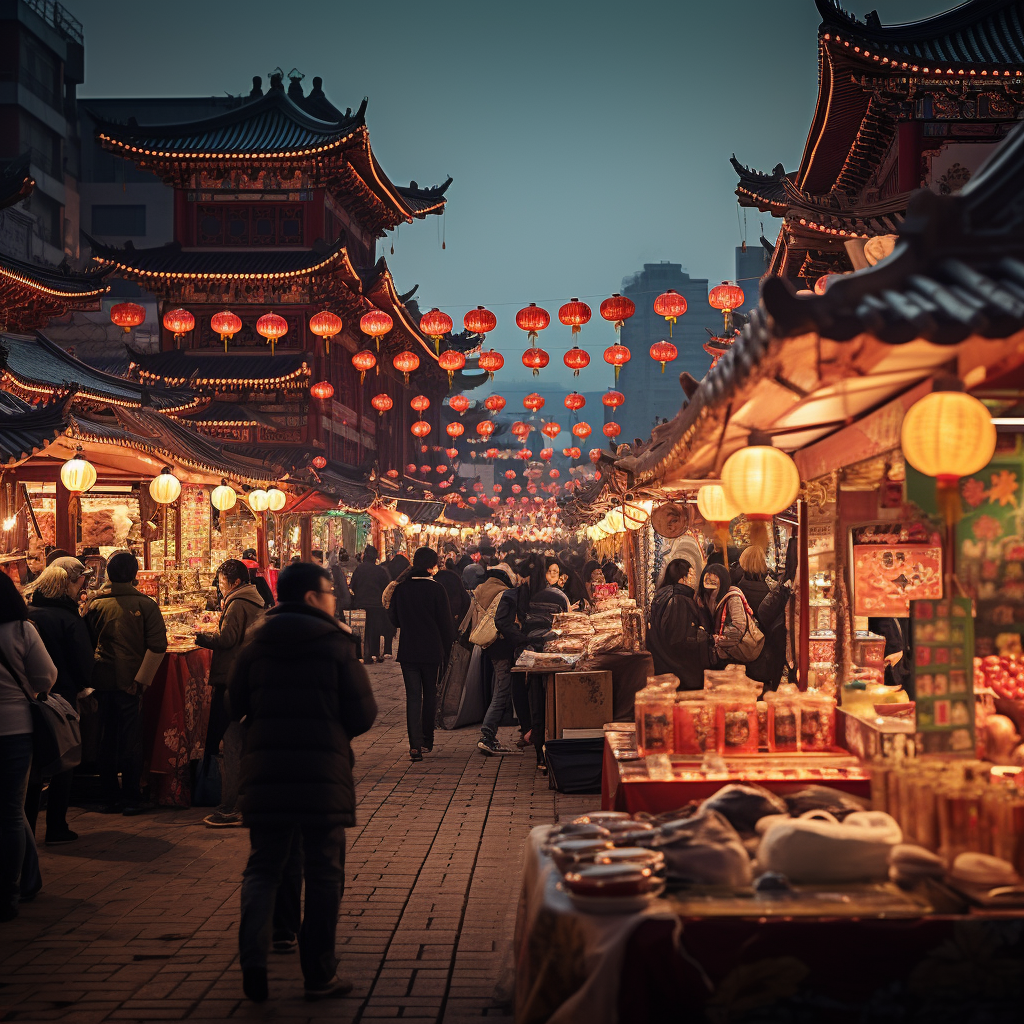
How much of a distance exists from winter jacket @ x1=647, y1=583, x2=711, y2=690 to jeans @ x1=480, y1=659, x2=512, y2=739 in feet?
5.37

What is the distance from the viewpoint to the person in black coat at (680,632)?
9.05 m

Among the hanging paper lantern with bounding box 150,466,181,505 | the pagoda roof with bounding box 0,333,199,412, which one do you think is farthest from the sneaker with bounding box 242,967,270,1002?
the pagoda roof with bounding box 0,333,199,412

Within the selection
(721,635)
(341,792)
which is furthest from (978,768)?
(721,635)

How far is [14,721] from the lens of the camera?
17.8 feet

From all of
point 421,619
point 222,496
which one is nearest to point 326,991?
point 421,619

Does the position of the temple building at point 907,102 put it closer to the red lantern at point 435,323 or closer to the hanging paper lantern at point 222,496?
the red lantern at point 435,323

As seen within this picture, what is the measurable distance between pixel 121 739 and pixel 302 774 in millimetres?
4044

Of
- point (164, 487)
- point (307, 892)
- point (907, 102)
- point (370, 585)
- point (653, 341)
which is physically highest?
point (653, 341)

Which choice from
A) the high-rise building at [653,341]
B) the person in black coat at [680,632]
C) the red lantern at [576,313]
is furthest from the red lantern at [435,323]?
the high-rise building at [653,341]

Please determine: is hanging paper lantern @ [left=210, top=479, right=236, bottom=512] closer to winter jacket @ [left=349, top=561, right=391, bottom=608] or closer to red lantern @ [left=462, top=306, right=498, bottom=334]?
winter jacket @ [left=349, top=561, right=391, bottom=608]

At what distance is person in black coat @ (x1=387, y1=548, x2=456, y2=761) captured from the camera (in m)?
9.80

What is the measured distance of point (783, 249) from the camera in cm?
1680

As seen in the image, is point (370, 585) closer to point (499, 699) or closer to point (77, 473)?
point (77, 473)

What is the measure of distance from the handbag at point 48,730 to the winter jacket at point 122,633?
1773 millimetres
